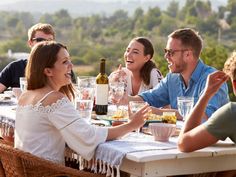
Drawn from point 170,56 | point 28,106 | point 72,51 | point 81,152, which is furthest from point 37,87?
point 72,51

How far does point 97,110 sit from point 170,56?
62 cm

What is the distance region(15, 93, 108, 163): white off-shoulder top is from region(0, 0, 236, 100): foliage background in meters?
18.3

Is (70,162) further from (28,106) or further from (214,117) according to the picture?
(214,117)

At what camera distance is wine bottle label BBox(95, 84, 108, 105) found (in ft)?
12.6

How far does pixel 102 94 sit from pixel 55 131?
30.6 inches

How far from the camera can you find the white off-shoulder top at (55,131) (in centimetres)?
299

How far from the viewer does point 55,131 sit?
3.12 m

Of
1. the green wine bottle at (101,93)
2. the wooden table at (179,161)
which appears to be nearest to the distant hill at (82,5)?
the green wine bottle at (101,93)

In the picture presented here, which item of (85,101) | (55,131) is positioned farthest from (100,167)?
(85,101)

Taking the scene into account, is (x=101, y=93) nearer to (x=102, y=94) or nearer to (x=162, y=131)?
(x=102, y=94)

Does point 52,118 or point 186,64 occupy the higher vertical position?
point 186,64

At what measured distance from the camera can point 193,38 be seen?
164 inches

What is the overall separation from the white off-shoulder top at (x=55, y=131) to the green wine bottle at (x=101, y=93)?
717mm

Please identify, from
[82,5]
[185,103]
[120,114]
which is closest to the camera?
[185,103]
